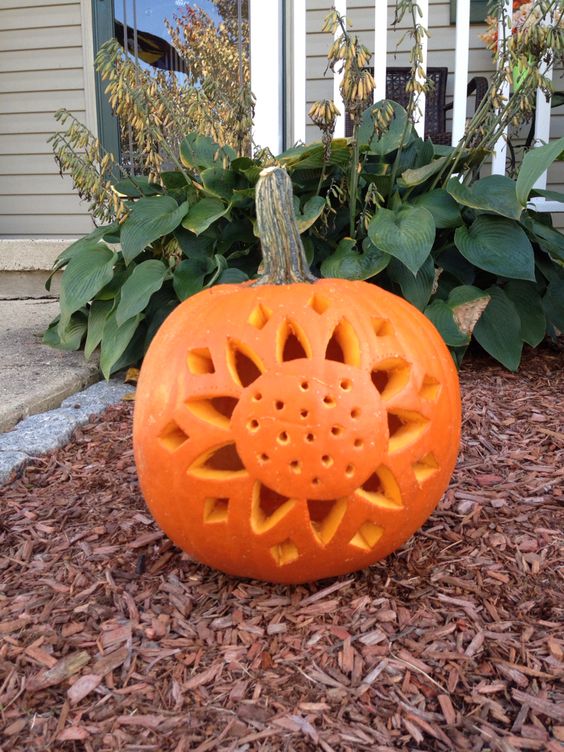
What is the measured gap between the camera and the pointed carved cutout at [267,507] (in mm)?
1265

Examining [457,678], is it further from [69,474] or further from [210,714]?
[69,474]

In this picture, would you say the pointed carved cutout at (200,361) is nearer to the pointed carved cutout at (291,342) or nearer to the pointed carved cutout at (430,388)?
the pointed carved cutout at (291,342)

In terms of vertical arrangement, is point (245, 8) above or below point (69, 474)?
above

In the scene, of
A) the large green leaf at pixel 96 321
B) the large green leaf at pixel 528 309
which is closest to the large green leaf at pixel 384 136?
the large green leaf at pixel 528 309

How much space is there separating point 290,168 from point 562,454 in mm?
1514

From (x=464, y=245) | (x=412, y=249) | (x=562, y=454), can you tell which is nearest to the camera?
(x=562, y=454)

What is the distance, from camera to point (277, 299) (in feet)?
4.38

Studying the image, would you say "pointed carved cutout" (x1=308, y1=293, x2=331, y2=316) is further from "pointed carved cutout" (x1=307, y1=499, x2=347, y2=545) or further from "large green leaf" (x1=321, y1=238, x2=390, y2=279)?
"large green leaf" (x1=321, y1=238, x2=390, y2=279)

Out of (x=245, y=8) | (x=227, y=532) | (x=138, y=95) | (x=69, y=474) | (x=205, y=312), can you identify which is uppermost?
(x=245, y=8)

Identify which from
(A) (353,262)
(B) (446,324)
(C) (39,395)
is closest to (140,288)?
(C) (39,395)

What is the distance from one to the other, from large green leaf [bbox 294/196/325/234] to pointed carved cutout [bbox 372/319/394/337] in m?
1.29

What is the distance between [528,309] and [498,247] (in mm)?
392

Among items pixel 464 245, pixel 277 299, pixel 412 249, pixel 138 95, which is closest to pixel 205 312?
pixel 277 299

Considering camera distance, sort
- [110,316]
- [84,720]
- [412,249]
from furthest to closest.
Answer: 1. [110,316]
2. [412,249]
3. [84,720]
